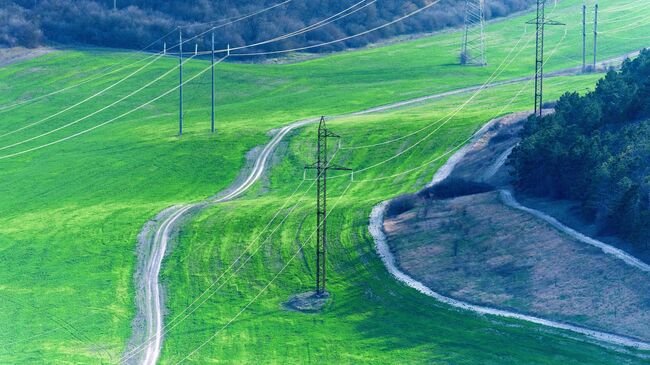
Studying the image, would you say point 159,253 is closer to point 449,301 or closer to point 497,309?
point 449,301

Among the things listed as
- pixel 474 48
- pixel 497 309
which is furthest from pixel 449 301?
pixel 474 48

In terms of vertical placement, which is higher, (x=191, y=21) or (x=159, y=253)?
(x=191, y=21)

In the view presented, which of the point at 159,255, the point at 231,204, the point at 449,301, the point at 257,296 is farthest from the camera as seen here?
the point at 231,204

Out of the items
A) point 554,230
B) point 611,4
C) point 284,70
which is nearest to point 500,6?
point 611,4

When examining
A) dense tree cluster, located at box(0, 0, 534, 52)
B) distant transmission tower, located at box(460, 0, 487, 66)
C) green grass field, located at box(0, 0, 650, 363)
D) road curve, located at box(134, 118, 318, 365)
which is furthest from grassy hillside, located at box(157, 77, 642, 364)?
dense tree cluster, located at box(0, 0, 534, 52)

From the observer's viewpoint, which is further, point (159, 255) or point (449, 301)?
point (159, 255)

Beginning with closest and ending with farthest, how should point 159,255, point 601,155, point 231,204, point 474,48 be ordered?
point 601,155 < point 159,255 < point 231,204 < point 474,48

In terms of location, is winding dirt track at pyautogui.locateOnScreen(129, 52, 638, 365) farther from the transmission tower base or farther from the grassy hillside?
the transmission tower base
